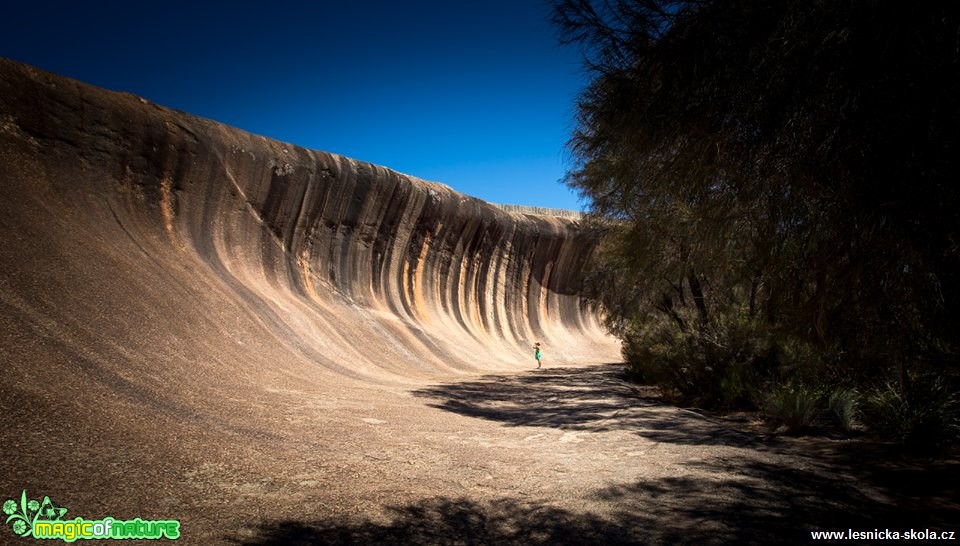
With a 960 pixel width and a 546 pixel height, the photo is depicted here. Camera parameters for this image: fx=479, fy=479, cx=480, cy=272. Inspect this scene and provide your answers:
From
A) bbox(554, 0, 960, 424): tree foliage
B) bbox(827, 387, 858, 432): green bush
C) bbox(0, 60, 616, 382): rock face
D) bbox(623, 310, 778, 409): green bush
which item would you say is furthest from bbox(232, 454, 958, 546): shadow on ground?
bbox(0, 60, 616, 382): rock face

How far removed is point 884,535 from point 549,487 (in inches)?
97.8

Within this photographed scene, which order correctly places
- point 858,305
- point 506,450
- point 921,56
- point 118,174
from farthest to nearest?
point 118,174 < point 506,450 < point 858,305 < point 921,56

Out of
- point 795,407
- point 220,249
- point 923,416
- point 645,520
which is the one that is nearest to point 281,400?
point 645,520

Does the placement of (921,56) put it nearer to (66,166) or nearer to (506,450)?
(506,450)

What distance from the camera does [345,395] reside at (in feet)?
29.8

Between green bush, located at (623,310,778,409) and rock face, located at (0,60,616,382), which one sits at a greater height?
rock face, located at (0,60,616,382)

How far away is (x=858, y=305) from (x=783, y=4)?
9.80 ft

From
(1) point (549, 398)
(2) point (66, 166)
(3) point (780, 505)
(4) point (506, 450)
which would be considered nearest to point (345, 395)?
(4) point (506, 450)

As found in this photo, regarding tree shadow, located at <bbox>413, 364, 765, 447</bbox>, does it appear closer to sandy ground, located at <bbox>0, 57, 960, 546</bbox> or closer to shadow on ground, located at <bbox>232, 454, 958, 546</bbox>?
sandy ground, located at <bbox>0, 57, 960, 546</bbox>

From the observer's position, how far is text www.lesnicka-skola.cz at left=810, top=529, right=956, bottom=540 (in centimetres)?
335

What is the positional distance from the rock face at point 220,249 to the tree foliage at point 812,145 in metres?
7.55

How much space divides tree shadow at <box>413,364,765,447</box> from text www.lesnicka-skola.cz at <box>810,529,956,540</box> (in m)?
2.85

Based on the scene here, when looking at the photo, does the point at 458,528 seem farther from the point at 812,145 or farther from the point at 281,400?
the point at 281,400

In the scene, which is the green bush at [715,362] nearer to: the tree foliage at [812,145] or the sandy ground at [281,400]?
the sandy ground at [281,400]
